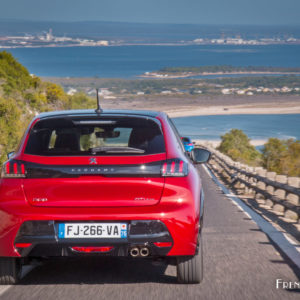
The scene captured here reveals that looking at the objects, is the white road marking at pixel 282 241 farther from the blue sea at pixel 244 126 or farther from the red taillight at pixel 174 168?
the blue sea at pixel 244 126

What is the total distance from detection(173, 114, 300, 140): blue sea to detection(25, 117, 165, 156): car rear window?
10783 centimetres

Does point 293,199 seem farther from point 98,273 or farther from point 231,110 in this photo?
point 231,110

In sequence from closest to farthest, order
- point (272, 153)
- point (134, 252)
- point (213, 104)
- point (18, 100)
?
point (134, 252)
point (18, 100)
point (272, 153)
point (213, 104)

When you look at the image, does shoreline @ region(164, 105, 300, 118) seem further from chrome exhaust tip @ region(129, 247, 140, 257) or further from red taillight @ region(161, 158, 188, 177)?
chrome exhaust tip @ region(129, 247, 140, 257)

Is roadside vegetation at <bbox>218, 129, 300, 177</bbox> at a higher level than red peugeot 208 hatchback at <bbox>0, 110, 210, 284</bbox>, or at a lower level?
lower

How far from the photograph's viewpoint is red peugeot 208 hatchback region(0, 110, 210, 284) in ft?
16.4

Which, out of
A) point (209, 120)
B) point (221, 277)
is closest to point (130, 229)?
point (221, 277)

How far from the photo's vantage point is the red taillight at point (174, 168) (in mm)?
5117

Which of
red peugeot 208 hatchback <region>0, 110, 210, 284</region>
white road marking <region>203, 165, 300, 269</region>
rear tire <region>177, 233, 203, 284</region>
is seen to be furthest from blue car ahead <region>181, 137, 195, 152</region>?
red peugeot 208 hatchback <region>0, 110, 210, 284</region>

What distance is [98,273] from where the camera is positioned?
6.07 meters

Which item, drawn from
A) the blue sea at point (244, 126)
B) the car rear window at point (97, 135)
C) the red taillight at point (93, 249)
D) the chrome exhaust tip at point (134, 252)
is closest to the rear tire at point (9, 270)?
the red taillight at point (93, 249)

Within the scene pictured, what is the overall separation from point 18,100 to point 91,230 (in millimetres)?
45362

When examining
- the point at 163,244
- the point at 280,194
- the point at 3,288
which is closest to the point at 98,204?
the point at 163,244

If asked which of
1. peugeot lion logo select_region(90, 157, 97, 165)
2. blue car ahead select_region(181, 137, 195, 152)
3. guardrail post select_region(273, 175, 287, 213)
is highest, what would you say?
peugeot lion logo select_region(90, 157, 97, 165)
